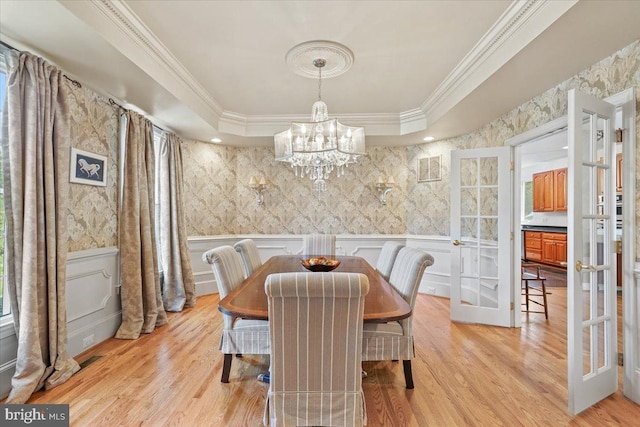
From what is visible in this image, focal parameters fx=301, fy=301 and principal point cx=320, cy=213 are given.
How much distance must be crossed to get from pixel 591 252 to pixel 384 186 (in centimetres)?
301

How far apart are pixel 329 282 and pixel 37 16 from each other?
2301 millimetres

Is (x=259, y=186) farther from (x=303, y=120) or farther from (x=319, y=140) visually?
(x=319, y=140)

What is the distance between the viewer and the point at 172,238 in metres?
3.91

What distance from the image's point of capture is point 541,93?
9.39ft

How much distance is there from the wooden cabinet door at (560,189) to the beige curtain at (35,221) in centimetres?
859

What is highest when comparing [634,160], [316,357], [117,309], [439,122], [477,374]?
[439,122]

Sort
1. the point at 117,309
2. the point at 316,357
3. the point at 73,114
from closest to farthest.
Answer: the point at 316,357 < the point at 73,114 < the point at 117,309

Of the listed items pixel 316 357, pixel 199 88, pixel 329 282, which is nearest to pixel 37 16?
pixel 199 88

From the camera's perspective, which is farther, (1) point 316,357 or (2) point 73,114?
(2) point 73,114

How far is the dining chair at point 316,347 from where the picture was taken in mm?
1318

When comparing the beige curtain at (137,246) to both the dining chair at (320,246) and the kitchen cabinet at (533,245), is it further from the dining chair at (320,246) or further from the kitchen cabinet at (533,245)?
the kitchen cabinet at (533,245)

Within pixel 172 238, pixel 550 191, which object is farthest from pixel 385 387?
pixel 550 191

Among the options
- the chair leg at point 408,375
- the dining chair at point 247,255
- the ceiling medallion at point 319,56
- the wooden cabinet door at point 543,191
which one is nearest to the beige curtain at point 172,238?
the dining chair at point 247,255

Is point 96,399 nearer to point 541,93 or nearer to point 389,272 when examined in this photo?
point 389,272
